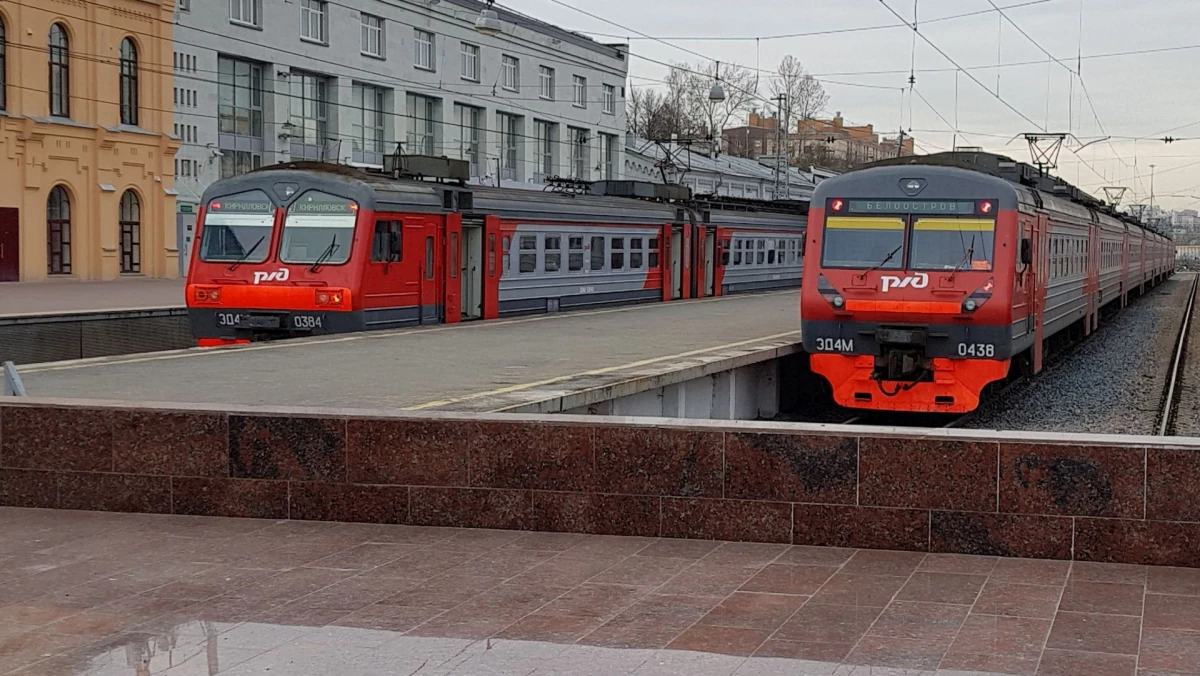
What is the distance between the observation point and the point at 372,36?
154 ft

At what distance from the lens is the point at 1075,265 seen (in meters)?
24.2

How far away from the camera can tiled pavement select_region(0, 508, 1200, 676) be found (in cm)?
561

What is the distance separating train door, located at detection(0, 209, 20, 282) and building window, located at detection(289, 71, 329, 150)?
9786mm

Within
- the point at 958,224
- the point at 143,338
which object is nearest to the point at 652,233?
the point at 143,338

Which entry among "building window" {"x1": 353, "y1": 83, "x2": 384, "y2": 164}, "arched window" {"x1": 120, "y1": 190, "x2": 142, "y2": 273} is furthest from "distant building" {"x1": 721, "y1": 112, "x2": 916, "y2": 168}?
"arched window" {"x1": 120, "y1": 190, "x2": 142, "y2": 273}

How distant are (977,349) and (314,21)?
107 feet

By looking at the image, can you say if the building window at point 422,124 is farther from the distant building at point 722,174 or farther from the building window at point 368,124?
the distant building at point 722,174

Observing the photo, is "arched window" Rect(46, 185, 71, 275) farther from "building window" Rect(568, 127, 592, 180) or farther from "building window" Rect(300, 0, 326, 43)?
"building window" Rect(568, 127, 592, 180)

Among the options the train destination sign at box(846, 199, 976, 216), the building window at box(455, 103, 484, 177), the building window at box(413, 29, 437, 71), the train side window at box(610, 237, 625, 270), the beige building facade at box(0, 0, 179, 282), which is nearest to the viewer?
the train destination sign at box(846, 199, 976, 216)

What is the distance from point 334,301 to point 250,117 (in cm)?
2503

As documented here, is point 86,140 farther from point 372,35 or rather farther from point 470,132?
point 470,132

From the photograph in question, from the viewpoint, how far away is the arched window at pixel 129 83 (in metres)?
39.0

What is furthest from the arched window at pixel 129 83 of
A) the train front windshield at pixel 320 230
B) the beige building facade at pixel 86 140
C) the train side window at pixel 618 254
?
the train front windshield at pixel 320 230

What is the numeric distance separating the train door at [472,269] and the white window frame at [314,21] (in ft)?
74.5
